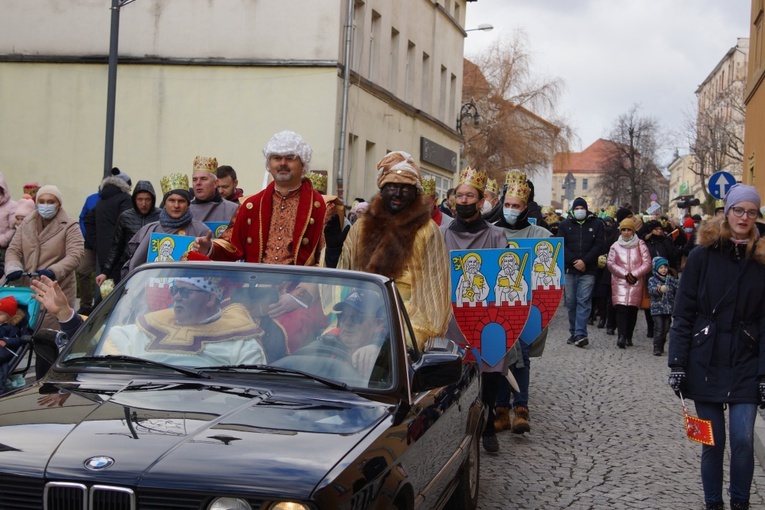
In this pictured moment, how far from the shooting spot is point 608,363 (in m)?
14.1

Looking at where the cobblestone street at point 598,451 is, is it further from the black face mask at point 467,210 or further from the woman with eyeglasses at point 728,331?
the black face mask at point 467,210

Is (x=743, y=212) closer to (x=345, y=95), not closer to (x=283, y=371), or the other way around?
(x=283, y=371)

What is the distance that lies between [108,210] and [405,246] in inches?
267

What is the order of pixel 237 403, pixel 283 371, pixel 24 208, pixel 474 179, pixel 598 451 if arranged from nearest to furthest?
pixel 237 403
pixel 283 371
pixel 474 179
pixel 598 451
pixel 24 208

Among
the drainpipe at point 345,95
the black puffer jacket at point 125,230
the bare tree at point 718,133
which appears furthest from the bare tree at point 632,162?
the black puffer jacket at point 125,230

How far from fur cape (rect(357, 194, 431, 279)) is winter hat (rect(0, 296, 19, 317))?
9.43 ft

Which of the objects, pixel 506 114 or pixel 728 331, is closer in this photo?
pixel 728 331

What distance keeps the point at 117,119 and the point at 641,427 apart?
70.4ft

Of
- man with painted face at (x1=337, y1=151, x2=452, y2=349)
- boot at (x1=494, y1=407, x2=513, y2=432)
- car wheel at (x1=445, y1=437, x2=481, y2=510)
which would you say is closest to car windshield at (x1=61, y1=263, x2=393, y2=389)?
car wheel at (x1=445, y1=437, x2=481, y2=510)

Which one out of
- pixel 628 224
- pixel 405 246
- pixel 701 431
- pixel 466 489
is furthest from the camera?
pixel 628 224

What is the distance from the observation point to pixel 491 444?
8.00 metres

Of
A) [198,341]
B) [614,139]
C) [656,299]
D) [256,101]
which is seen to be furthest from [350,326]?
[614,139]

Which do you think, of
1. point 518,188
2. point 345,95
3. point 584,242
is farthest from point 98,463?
point 345,95

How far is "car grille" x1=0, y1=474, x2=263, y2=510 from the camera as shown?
329cm
